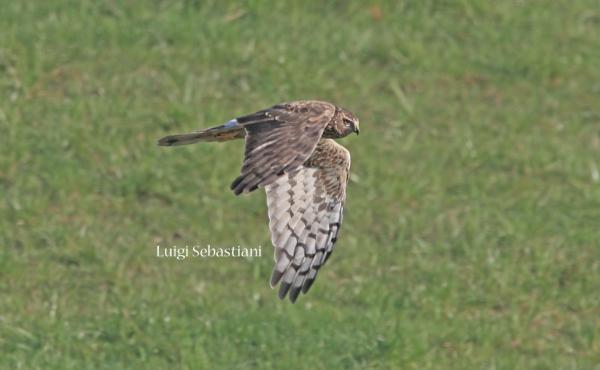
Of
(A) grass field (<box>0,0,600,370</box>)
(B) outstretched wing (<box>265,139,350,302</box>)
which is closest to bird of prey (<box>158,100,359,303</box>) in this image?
(B) outstretched wing (<box>265,139,350,302</box>)

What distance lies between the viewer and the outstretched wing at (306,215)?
700 cm

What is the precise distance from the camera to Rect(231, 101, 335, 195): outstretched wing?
6055 mm

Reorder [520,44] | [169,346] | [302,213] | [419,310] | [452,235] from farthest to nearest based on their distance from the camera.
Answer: [520,44]
[452,235]
[419,310]
[169,346]
[302,213]

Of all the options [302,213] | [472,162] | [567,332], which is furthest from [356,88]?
[302,213]

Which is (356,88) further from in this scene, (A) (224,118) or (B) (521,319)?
(B) (521,319)

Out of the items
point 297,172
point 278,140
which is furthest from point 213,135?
point 278,140

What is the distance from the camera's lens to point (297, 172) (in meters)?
7.32

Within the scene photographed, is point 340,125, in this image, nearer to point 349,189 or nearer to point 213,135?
point 213,135

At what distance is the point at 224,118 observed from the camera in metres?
10.6

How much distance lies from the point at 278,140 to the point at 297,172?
41.6 inches

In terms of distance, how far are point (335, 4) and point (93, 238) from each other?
327 cm

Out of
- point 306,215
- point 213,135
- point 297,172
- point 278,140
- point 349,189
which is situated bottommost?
point 349,189

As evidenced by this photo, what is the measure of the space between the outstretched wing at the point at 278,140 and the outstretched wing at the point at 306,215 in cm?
59

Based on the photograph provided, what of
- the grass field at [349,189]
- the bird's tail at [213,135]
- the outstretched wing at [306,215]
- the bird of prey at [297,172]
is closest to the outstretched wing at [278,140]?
the bird of prey at [297,172]
